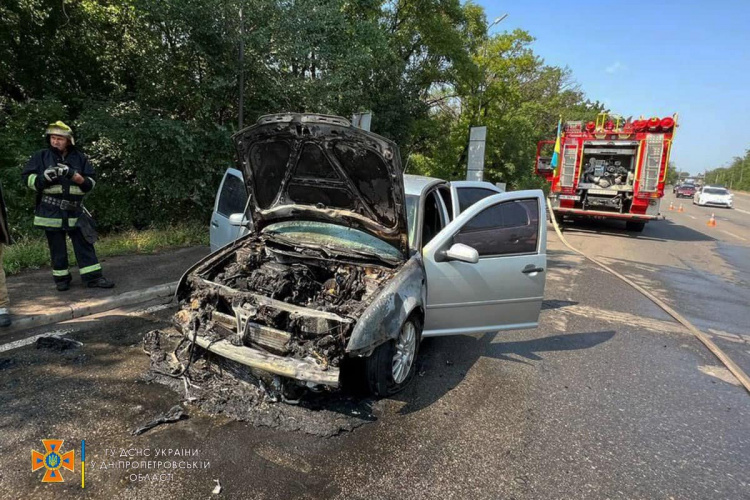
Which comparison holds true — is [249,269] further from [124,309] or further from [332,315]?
[124,309]

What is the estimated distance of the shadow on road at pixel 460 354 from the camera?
3.40 m

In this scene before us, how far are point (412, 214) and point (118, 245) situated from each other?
241 inches

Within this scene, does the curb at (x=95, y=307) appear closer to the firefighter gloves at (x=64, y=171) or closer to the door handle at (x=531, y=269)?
the firefighter gloves at (x=64, y=171)

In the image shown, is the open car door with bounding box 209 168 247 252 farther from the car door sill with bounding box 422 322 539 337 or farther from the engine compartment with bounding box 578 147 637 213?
the engine compartment with bounding box 578 147 637 213

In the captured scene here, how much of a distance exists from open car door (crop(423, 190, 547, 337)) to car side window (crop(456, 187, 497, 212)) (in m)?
1.50

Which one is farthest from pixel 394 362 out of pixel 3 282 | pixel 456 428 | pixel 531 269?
pixel 3 282

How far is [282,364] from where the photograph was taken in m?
2.79

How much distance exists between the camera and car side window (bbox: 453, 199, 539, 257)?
12.8 ft

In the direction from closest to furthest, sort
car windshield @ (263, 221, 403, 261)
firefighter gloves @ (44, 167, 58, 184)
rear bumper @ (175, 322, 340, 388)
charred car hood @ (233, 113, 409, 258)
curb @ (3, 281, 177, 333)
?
rear bumper @ (175, 322, 340, 388), charred car hood @ (233, 113, 409, 258), car windshield @ (263, 221, 403, 261), curb @ (3, 281, 177, 333), firefighter gloves @ (44, 167, 58, 184)

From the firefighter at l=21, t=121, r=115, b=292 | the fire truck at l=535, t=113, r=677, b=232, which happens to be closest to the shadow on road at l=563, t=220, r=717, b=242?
the fire truck at l=535, t=113, r=677, b=232

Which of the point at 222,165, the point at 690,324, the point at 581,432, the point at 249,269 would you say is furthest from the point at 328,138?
the point at 222,165

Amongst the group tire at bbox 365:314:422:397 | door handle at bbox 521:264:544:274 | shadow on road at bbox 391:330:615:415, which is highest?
door handle at bbox 521:264:544:274

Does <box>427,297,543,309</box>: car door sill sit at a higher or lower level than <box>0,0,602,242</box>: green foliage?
lower

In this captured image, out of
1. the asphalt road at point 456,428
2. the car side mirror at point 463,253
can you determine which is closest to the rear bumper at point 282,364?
the asphalt road at point 456,428
